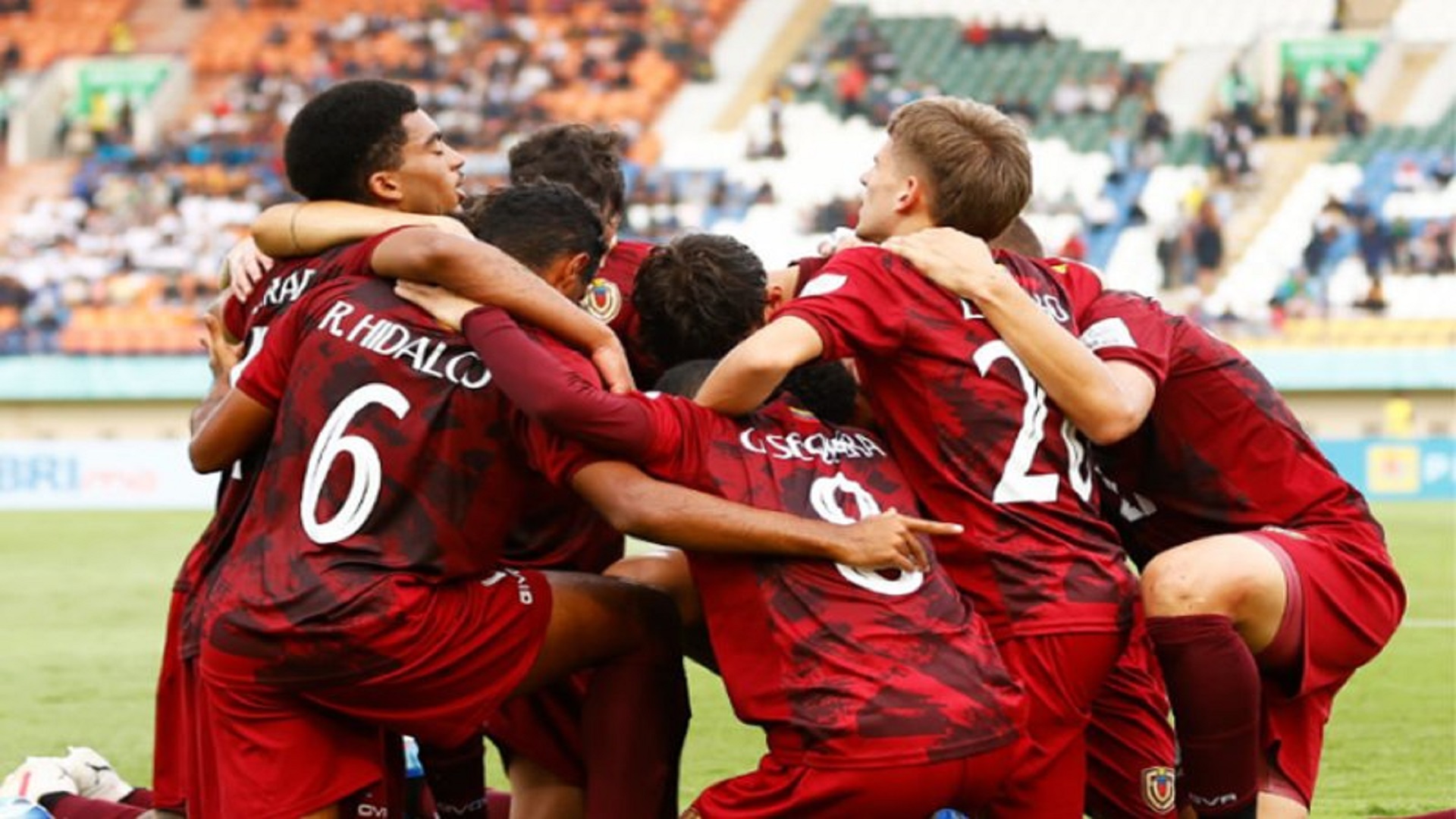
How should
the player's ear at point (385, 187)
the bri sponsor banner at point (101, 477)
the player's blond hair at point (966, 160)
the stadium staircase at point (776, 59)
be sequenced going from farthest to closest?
the stadium staircase at point (776, 59) < the bri sponsor banner at point (101, 477) < the player's ear at point (385, 187) < the player's blond hair at point (966, 160)

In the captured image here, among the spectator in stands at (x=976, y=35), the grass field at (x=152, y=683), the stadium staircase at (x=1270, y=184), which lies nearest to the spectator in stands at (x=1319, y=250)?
the stadium staircase at (x=1270, y=184)

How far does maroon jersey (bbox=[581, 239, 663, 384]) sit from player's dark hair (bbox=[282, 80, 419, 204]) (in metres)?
0.63

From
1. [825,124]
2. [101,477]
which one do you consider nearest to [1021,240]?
[101,477]

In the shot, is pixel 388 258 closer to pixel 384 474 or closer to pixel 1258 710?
pixel 384 474

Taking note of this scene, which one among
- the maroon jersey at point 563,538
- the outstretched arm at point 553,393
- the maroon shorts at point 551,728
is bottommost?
the maroon shorts at point 551,728

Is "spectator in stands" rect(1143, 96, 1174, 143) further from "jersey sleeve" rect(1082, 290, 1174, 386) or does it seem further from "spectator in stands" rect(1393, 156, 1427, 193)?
"jersey sleeve" rect(1082, 290, 1174, 386)

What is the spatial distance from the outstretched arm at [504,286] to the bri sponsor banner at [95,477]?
60.3 feet

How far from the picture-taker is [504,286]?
4129 millimetres

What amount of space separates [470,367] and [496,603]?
49 centimetres

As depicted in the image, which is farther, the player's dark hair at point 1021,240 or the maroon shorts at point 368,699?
the player's dark hair at point 1021,240

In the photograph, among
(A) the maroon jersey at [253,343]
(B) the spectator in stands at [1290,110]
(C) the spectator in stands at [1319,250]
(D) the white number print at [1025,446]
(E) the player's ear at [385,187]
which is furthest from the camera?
(B) the spectator in stands at [1290,110]

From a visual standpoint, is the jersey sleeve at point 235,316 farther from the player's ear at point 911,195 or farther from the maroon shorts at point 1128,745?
the maroon shorts at point 1128,745

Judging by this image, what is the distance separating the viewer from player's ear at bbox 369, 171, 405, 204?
180 inches

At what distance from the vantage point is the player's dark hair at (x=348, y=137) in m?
4.54
